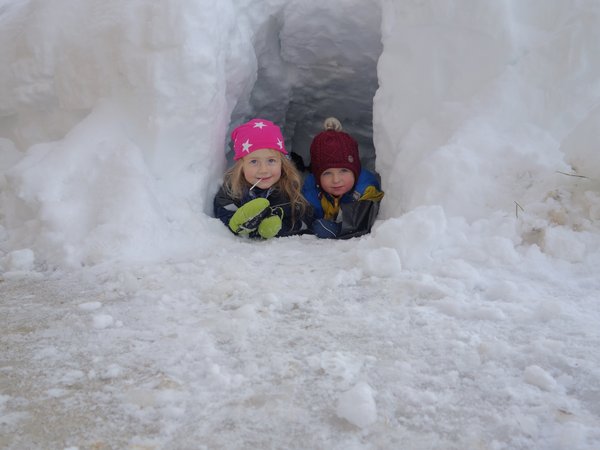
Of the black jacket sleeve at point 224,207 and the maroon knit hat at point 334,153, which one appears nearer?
the black jacket sleeve at point 224,207

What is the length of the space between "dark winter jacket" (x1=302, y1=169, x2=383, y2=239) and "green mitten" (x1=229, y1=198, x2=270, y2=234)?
43cm

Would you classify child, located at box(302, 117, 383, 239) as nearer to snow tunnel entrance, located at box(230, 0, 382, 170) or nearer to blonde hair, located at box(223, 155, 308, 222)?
blonde hair, located at box(223, 155, 308, 222)

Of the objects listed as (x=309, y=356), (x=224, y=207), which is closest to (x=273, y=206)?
(x=224, y=207)

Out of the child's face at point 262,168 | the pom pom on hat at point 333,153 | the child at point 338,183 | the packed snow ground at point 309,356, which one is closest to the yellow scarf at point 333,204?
the child at point 338,183

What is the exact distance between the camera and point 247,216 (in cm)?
279

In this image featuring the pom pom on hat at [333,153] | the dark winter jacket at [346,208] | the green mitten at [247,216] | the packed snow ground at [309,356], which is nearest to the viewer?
the packed snow ground at [309,356]

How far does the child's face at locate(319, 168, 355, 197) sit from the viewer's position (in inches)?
134

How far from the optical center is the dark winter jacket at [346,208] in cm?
310

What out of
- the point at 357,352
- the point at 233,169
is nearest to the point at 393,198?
the point at 233,169

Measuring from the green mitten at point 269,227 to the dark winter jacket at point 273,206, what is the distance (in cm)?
9

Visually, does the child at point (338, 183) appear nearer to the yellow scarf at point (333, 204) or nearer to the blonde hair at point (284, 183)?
the yellow scarf at point (333, 204)

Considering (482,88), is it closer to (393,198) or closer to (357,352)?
(393,198)

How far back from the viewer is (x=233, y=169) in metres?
3.16

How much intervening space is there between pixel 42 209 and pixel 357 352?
163 cm
